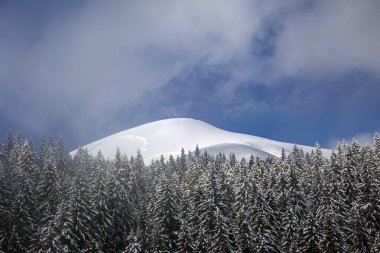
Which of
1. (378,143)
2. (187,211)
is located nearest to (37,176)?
(187,211)

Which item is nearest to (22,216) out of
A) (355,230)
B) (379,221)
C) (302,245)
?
(302,245)

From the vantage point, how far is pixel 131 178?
9769 cm

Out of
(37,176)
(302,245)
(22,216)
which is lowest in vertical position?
(302,245)

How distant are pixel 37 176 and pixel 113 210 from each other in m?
28.0

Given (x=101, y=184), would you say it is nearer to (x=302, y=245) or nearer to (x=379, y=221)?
(x=302, y=245)

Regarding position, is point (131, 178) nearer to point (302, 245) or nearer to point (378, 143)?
point (302, 245)

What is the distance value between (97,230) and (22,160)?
3485 cm

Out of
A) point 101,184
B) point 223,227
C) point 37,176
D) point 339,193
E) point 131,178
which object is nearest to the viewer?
point 223,227

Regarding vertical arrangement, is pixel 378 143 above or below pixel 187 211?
above

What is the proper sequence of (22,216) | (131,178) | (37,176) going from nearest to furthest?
(22,216) → (37,176) → (131,178)

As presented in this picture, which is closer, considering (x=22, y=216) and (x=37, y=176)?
(x=22, y=216)

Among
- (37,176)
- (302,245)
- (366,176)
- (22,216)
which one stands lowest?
(302,245)

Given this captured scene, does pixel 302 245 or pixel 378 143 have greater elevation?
pixel 378 143

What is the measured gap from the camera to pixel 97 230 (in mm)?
65750
